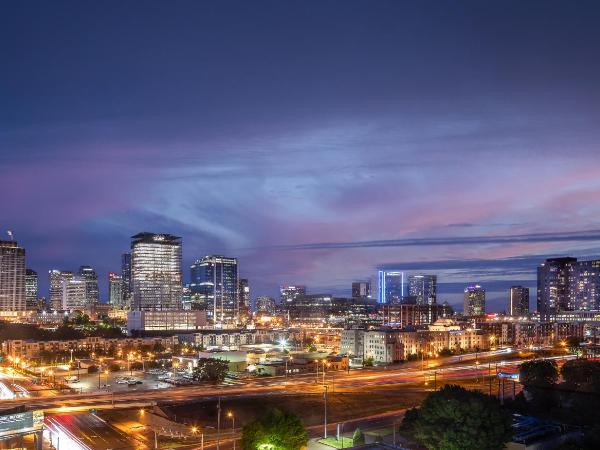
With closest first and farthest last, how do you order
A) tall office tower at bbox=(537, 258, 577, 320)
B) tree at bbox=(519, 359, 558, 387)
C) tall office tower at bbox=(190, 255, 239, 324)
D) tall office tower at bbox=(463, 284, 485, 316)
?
tree at bbox=(519, 359, 558, 387), tall office tower at bbox=(537, 258, 577, 320), tall office tower at bbox=(190, 255, 239, 324), tall office tower at bbox=(463, 284, 485, 316)

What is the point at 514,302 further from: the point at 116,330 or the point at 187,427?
the point at 187,427

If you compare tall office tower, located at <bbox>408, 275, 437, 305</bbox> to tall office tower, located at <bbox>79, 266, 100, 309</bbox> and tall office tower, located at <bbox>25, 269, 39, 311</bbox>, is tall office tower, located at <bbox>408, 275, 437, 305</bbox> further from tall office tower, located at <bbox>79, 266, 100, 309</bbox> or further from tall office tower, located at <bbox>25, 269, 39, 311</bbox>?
tall office tower, located at <bbox>25, 269, 39, 311</bbox>

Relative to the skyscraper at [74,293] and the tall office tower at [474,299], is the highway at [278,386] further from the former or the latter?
the skyscraper at [74,293]

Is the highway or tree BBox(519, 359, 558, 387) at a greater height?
tree BBox(519, 359, 558, 387)

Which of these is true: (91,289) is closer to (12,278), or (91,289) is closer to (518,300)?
(12,278)

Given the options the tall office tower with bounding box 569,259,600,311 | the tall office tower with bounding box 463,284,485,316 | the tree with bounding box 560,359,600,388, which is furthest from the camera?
the tall office tower with bounding box 463,284,485,316

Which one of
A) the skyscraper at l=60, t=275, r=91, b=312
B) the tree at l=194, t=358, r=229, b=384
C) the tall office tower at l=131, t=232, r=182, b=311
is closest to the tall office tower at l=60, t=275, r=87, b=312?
the skyscraper at l=60, t=275, r=91, b=312

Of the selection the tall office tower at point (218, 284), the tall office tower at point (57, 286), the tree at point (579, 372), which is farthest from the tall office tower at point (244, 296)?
the tree at point (579, 372)
